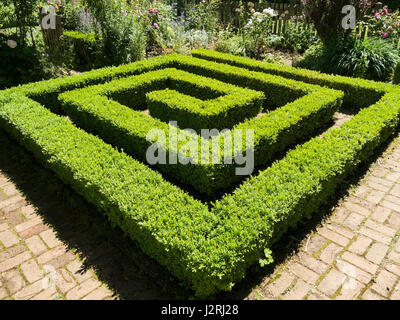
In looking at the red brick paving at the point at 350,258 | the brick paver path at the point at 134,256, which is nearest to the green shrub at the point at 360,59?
the brick paver path at the point at 134,256

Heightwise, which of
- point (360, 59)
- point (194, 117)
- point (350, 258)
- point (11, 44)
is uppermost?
point (11, 44)

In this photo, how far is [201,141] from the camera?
5.88 metres

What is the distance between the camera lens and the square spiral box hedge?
154 inches

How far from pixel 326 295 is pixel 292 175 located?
1.75 metres

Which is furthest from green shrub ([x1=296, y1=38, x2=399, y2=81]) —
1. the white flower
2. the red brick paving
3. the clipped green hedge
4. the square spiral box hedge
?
the white flower

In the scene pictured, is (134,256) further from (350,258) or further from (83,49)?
(83,49)

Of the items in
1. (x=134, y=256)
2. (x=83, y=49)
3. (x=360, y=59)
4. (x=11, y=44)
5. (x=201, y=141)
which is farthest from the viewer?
(x=83, y=49)

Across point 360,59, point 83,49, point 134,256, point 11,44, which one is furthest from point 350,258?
point 83,49

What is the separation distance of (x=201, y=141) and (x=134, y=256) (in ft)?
8.09

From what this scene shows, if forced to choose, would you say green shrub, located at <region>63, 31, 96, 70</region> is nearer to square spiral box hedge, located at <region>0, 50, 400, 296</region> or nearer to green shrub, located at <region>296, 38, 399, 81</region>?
square spiral box hedge, located at <region>0, 50, 400, 296</region>

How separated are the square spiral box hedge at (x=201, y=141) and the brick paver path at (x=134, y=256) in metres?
0.36

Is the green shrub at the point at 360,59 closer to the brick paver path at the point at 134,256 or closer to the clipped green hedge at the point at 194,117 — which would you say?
the clipped green hedge at the point at 194,117

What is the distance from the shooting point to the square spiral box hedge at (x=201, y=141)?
12.8 feet

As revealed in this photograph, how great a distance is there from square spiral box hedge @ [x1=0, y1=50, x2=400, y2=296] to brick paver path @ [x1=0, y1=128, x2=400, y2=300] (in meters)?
0.36
